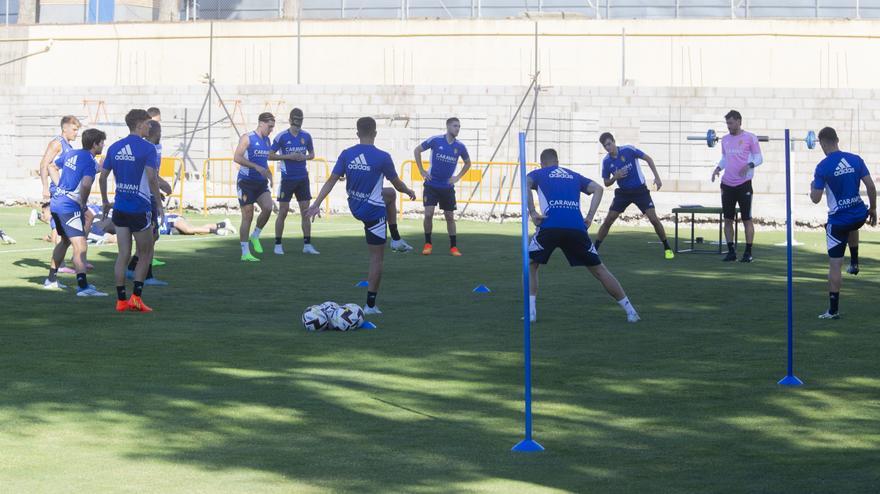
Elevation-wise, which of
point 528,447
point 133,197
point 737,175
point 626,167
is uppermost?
point 626,167

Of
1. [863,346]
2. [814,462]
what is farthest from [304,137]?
[814,462]

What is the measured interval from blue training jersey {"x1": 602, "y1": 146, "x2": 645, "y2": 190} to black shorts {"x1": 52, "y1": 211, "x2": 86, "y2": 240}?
336 inches

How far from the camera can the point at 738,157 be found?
21.1 metres

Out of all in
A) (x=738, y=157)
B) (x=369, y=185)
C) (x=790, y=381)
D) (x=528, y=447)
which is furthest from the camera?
(x=738, y=157)

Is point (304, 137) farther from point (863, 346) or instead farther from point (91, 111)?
point (91, 111)

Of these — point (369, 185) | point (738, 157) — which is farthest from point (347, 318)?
point (738, 157)

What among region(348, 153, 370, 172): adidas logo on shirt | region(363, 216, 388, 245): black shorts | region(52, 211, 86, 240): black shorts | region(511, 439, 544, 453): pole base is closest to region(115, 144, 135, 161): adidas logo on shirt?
region(52, 211, 86, 240): black shorts

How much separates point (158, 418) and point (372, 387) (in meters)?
1.80

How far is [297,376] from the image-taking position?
1049cm

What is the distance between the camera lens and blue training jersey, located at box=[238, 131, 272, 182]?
2067cm

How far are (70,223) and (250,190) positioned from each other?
5.10 meters

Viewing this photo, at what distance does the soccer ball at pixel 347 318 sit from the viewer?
1302 cm

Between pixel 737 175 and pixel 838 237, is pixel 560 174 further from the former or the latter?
pixel 737 175

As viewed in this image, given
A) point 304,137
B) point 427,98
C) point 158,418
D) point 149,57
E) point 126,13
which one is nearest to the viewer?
point 158,418
